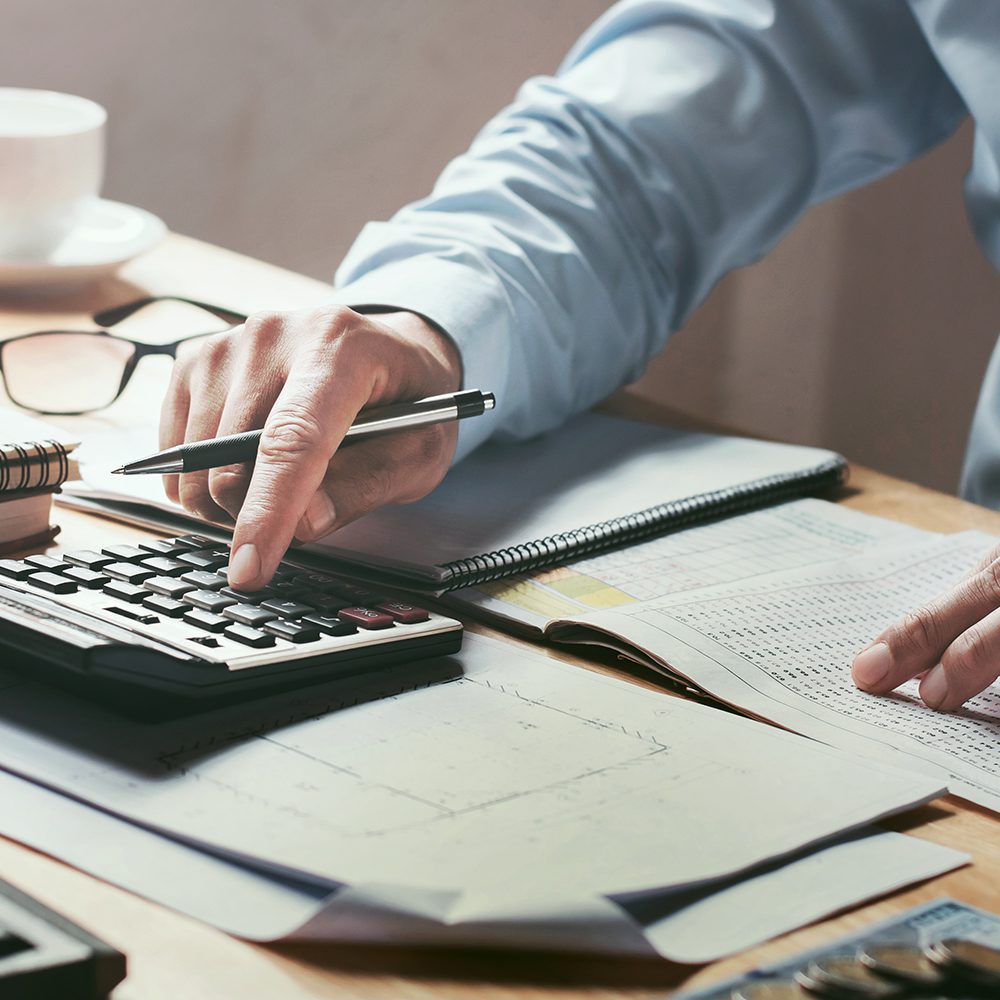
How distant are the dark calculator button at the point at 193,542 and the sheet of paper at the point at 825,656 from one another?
0.18 meters

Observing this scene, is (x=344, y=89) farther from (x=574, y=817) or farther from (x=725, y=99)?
(x=574, y=817)

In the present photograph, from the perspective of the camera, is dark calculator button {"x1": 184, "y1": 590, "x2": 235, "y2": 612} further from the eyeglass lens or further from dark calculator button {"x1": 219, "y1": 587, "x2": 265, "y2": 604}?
the eyeglass lens

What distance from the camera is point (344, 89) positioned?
1947mm

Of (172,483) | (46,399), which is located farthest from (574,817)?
(46,399)

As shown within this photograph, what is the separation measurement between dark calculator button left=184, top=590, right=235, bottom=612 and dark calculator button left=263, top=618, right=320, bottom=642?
0.07 ft

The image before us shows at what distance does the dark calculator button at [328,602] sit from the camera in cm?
54

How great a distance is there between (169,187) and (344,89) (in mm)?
291

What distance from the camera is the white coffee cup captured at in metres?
1.06

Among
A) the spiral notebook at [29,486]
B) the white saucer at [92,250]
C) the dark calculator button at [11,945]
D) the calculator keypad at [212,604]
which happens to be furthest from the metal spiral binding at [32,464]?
the white saucer at [92,250]

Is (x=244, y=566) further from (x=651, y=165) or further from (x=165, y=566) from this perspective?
(x=651, y=165)

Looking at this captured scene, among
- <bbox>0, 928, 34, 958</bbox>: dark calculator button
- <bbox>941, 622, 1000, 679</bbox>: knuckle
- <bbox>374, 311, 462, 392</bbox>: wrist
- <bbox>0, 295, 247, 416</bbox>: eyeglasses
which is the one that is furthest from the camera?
<bbox>0, 295, 247, 416</bbox>: eyeglasses

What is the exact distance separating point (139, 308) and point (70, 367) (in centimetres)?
16

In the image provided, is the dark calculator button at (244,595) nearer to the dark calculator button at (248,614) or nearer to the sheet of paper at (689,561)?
the dark calculator button at (248,614)

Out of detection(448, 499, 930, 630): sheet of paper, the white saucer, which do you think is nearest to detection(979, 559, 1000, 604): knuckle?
detection(448, 499, 930, 630): sheet of paper
